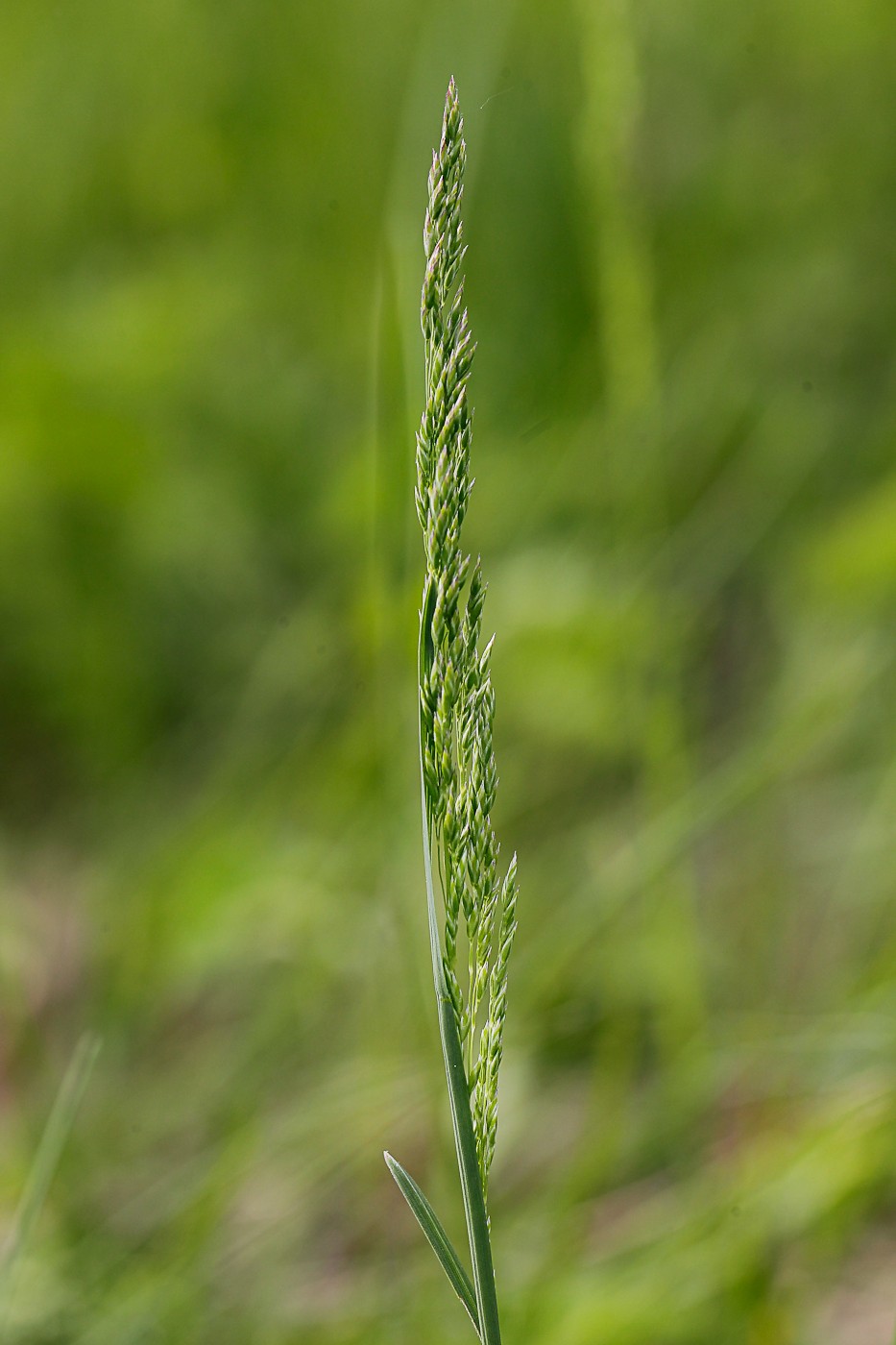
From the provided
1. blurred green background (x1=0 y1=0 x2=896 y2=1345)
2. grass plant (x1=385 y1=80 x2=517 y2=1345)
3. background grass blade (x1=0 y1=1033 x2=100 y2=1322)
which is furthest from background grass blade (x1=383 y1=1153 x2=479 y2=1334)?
blurred green background (x1=0 y1=0 x2=896 y2=1345)

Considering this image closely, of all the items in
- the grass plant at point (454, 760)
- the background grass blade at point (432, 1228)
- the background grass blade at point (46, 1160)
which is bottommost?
the background grass blade at point (46, 1160)

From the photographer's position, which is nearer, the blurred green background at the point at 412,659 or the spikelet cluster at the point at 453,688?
the spikelet cluster at the point at 453,688

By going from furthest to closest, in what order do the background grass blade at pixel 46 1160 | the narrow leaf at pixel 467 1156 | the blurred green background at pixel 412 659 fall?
the blurred green background at pixel 412 659
the background grass blade at pixel 46 1160
the narrow leaf at pixel 467 1156

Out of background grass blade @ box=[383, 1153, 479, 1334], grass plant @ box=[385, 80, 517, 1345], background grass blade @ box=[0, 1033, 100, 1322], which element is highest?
grass plant @ box=[385, 80, 517, 1345]

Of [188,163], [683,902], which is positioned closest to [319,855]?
[683,902]

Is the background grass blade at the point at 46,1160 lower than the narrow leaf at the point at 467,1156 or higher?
lower

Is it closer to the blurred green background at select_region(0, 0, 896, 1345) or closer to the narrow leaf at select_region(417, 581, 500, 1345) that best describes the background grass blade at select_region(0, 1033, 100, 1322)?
the blurred green background at select_region(0, 0, 896, 1345)

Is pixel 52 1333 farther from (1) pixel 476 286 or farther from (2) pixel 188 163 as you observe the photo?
(2) pixel 188 163

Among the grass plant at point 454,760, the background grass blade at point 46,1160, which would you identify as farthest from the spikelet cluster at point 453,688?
the background grass blade at point 46,1160

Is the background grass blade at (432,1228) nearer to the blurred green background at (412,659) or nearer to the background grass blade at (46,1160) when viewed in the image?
the background grass blade at (46,1160)
